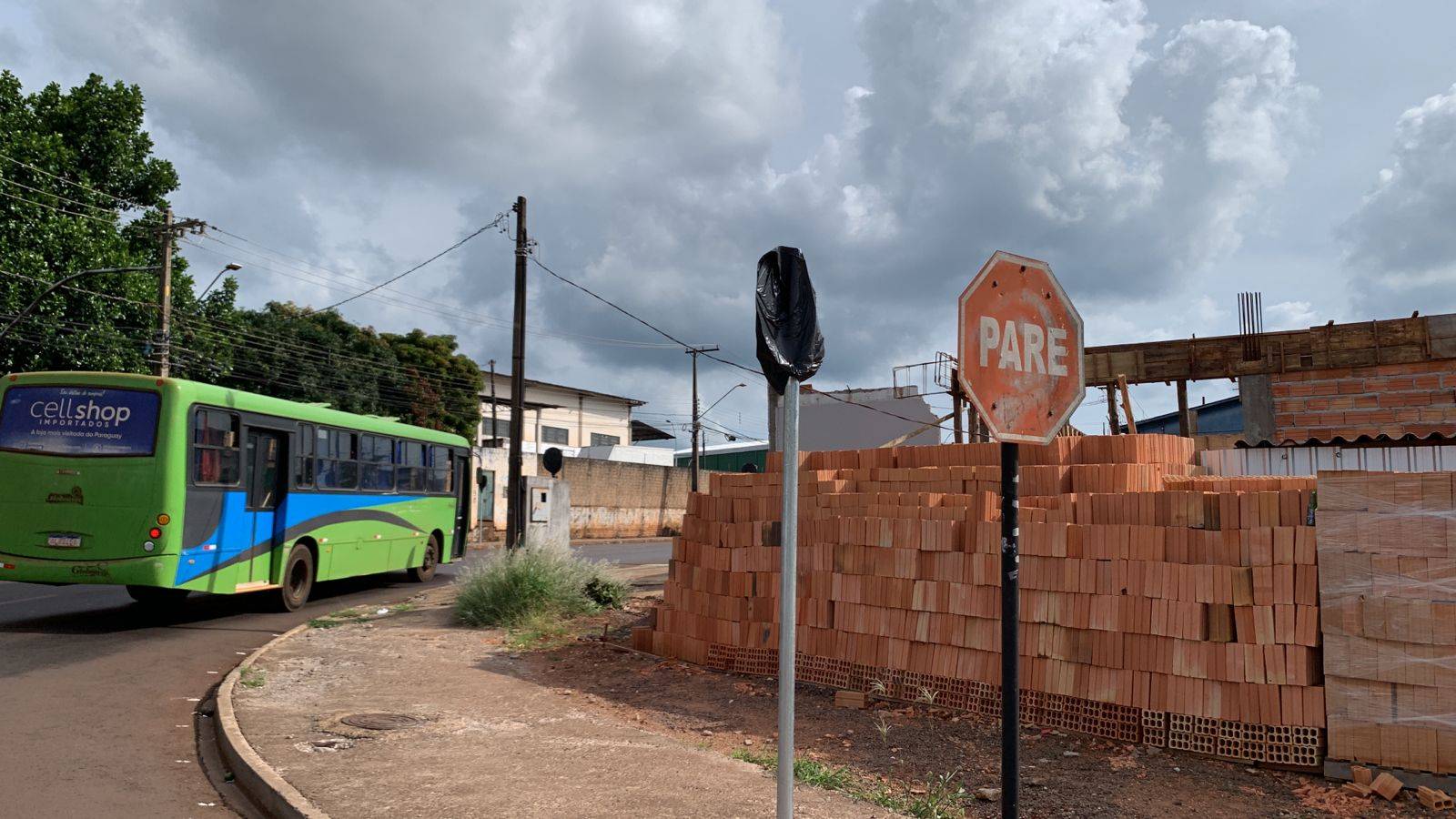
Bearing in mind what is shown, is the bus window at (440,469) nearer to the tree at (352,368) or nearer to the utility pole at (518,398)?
the utility pole at (518,398)

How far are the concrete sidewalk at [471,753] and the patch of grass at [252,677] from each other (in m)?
0.03

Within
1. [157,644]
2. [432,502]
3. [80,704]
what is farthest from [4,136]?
[80,704]

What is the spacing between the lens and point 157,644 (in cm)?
1067

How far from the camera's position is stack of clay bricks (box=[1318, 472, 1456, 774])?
579 cm

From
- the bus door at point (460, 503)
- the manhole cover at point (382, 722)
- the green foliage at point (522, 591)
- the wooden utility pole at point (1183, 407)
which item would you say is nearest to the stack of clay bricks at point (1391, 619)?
the manhole cover at point (382, 722)

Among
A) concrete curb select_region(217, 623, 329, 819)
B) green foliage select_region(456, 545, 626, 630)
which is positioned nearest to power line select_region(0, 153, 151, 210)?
green foliage select_region(456, 545, 626, 630)

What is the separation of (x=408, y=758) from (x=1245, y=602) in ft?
18.2

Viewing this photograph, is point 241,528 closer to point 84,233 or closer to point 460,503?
point 460,503

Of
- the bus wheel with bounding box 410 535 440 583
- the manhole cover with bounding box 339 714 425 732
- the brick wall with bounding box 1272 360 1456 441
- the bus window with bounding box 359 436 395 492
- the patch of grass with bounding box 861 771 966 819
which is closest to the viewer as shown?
the patch of grass with bounding box 861 771 966 819

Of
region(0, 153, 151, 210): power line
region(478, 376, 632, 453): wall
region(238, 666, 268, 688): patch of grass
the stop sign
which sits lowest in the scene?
region(238, 666, 268, 688): patch of grass

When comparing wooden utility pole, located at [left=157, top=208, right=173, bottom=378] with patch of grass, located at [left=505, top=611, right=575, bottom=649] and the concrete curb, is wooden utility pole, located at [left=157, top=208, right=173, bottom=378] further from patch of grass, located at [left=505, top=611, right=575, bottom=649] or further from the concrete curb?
the concrete curb

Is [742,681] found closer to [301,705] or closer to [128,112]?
[301,705]

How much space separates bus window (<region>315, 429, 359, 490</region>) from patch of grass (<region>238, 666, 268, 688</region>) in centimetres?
575

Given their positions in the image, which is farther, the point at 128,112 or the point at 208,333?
the point at 208,333
